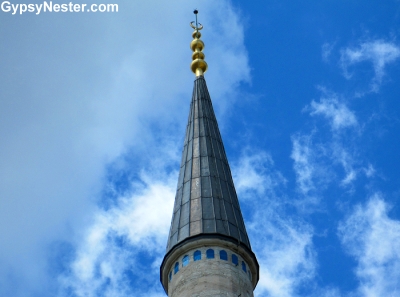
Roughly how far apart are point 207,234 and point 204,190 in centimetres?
217

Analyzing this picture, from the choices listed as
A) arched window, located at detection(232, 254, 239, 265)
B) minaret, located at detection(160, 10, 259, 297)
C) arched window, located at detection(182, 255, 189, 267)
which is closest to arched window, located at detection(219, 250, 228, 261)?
minaret, located at detection(160, 10, 259, 297)

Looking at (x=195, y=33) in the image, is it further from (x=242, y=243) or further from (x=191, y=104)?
(x=242, y=243)

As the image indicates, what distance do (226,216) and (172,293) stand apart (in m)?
2.90

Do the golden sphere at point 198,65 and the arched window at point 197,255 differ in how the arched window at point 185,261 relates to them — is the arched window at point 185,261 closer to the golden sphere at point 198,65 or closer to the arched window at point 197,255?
the arched window at point 197,255

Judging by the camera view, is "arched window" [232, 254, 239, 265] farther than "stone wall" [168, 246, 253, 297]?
Yes

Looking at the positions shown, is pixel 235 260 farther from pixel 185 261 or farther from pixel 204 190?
pixel 204 190

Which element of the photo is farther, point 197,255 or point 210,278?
point 197,255

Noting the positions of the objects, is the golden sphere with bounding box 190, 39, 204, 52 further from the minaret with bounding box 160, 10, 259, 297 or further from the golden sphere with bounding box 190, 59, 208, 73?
the minaret with bounding box 160, 10, 259, 297

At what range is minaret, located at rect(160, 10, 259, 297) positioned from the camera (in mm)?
24734

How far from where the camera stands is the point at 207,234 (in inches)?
1017

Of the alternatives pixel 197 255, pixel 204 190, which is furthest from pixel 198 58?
pixel 197 255

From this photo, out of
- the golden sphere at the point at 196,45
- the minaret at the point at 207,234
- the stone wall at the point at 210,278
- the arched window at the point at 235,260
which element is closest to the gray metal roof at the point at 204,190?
the minaret at the point at 207,234

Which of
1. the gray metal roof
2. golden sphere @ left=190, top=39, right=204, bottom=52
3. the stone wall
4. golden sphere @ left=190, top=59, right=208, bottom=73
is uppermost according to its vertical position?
golden sphere @ left=190, top=39, right=204, bottom=52

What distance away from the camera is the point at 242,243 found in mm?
26188
